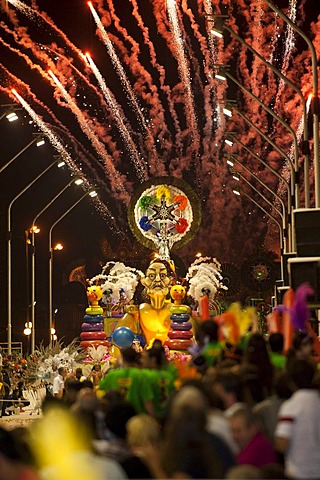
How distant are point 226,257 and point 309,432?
272ft

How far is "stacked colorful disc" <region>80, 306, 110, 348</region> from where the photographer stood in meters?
48.7

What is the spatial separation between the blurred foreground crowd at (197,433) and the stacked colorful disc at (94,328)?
32.5 m

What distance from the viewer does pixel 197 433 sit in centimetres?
967

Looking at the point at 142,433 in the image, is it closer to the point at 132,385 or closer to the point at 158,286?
the point at 132,385

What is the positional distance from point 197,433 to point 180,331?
1429 inches

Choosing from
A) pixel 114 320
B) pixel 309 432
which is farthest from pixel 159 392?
pixel 114 320

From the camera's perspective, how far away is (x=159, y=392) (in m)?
16.5

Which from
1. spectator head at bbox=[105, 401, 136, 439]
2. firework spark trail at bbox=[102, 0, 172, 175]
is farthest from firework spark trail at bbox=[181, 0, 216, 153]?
spectator head at bbox=[105, 401, 136, 439]

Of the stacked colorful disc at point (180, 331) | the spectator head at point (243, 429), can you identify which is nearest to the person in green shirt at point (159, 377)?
the spectator head at point (243, 429)

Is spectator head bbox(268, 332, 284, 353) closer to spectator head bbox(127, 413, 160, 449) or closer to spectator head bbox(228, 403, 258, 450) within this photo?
spectator head bbox(228, 403, 258, 450)

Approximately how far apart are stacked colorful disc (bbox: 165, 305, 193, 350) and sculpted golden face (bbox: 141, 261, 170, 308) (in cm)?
154

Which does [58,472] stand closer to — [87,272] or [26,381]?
[26,381]

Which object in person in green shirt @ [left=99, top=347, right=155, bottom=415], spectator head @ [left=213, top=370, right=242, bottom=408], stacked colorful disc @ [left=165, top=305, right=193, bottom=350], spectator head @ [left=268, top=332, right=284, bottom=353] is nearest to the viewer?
spectator head @ [left=213, top=370, right=242, bottom=408]

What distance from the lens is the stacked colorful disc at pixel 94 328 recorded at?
48656 millimetres
